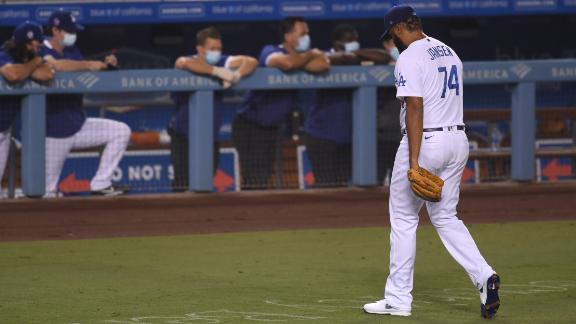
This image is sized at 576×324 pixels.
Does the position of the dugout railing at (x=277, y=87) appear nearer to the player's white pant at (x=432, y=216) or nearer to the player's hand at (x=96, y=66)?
the player's hand at (x=96, y=66)

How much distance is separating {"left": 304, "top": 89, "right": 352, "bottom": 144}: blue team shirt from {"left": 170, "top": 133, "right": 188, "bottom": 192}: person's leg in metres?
1.27

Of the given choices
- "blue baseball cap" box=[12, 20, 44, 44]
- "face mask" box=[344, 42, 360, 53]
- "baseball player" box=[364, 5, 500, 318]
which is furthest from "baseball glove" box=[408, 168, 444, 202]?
"face mask" box=[344, 42, 360, 53]

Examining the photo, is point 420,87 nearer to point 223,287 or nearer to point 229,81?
point 223,287

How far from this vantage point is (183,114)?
42.1 ft

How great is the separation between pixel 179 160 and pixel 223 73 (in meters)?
1.00

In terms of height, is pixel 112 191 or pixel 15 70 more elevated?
pixel 15 70

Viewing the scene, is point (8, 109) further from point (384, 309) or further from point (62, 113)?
point (384, 309)

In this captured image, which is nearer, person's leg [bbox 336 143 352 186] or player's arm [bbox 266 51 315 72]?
player's arm [bbox 266 51 315 72]

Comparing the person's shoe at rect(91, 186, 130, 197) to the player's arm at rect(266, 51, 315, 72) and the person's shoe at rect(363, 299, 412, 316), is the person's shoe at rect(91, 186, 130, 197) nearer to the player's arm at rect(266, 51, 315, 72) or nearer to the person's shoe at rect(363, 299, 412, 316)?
the player's arm at rect(266, 51, 315, 72)

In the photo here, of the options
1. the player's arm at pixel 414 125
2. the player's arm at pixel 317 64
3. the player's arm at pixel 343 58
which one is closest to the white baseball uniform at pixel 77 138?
the player's arm at pixel 317 64

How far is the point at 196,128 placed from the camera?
41.9 ft

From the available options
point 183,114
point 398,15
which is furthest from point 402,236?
point 183,114

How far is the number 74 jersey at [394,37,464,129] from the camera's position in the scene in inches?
251

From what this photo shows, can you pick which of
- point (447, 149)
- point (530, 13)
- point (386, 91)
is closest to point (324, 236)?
point (386, 91)
